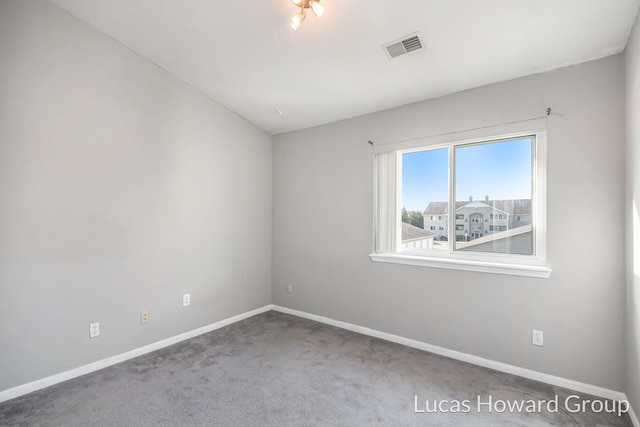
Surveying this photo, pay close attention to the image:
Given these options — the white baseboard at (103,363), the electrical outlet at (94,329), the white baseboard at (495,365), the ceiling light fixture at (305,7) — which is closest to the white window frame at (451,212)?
the white baseboard at (495,365)

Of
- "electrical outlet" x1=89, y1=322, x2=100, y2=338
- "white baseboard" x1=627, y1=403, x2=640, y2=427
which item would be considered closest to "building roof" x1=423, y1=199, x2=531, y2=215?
"white baseboard" x1=627, y1=403, x2=640, y2=427

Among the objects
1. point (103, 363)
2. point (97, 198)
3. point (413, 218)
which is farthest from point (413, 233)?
point (103, 363)

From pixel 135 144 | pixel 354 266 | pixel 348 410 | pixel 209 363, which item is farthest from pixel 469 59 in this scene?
pixel 209 363

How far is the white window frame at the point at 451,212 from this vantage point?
7.65ft

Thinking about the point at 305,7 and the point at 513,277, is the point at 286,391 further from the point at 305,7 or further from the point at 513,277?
the point at 305,7

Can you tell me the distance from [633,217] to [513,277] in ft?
2.74

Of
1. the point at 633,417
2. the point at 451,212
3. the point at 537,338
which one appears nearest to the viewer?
the point at 633,417

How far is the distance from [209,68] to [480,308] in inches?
130

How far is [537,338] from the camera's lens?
230 cm

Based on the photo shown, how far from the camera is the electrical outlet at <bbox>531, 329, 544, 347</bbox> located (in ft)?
7.48

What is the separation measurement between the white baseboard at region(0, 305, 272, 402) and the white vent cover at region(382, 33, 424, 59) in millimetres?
3257

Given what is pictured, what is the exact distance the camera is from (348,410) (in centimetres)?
196

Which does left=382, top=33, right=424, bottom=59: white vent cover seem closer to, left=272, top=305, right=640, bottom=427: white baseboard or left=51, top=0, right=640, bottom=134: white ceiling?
left=51, top=0, right=640, bottom=134: white ceiling

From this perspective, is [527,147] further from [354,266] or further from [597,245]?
[354,266]
